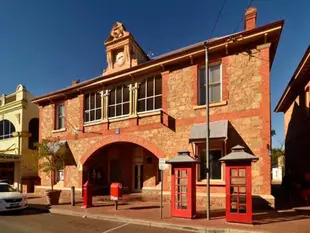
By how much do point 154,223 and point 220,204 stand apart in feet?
13.7

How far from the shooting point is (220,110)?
1411 centimetres

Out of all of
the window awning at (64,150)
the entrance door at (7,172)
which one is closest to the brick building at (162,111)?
the window awning at (64,150)

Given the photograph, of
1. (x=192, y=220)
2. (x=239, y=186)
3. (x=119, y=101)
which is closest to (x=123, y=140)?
(x=119, y=101)

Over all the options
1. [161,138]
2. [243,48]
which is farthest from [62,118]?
[243,48]

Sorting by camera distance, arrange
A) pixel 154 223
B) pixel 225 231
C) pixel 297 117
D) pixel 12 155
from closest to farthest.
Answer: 1. pixel 225 231
2. pixel 154 223
3. pixel 297 117
4. pixel 12 155

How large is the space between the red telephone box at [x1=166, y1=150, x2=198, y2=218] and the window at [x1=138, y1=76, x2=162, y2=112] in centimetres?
565

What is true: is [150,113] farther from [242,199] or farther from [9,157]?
[9,157]

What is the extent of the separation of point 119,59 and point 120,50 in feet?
2.13


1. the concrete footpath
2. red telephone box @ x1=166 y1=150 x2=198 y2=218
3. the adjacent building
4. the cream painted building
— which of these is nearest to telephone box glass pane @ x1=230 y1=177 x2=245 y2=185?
the concrete footpath

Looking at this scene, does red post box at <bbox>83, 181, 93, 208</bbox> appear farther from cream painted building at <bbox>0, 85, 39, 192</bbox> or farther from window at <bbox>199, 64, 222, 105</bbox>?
cream painted building at <bbox>0, 85, 39, 192</bbox>

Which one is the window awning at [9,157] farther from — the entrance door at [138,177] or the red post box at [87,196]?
the red post box at [87,196]

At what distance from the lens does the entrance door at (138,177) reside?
19.8 meters

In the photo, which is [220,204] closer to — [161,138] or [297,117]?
[161,138]

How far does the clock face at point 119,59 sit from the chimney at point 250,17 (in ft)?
27.4
